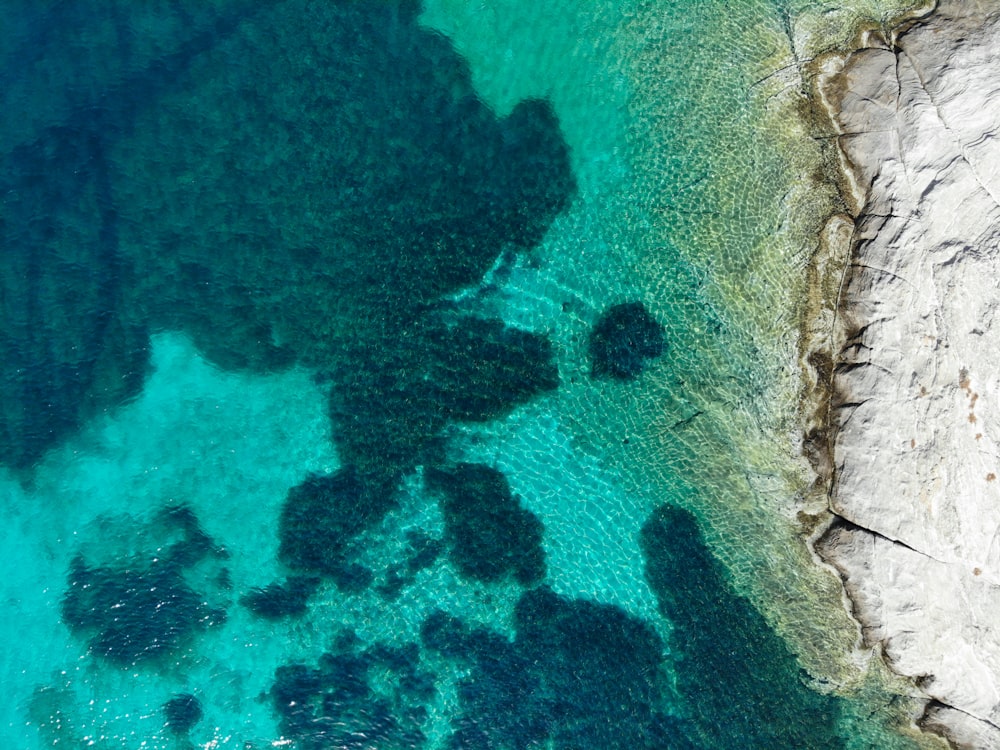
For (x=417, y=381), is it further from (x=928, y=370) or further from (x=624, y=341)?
(x=928, y=370)

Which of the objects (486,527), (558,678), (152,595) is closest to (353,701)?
(558,678)

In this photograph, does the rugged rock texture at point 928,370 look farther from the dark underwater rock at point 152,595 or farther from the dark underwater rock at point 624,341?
the dark underwater rock at point 152,595

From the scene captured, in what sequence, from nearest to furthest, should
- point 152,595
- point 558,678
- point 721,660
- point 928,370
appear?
point 928,370 → point 721,660 → point 558,678 → point 152,595

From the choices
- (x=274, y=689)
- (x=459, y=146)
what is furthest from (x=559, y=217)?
(x=274, y=689)

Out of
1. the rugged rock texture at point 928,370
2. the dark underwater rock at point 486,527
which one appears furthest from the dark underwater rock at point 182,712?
the rugged rock texture at point 928,370

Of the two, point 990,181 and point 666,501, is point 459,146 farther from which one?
point 990,181
